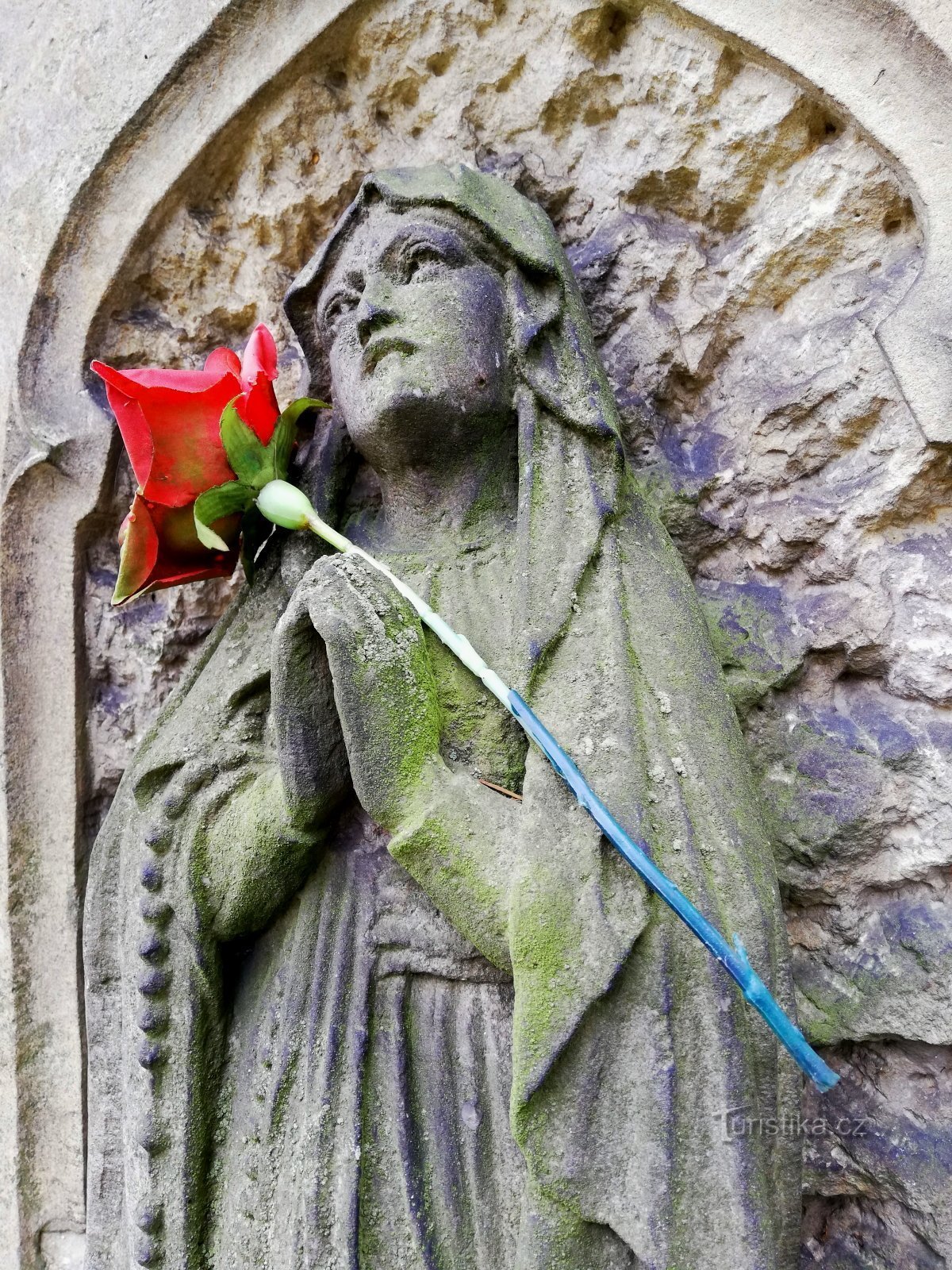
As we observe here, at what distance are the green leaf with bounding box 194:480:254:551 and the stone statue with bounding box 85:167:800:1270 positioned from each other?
158mm

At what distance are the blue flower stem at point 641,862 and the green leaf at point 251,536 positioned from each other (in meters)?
0.29

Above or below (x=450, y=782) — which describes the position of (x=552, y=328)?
above

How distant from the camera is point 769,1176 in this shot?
1.11 metres

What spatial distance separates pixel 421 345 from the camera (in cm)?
152

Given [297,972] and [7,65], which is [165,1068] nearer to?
[297,972]

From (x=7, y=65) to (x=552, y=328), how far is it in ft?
5.28

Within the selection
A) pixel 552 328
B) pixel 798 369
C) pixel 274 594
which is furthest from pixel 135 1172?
pixel 798 369

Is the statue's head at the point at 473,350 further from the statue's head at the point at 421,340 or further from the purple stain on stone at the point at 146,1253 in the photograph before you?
the purple stain on stone at the point at 146,1253

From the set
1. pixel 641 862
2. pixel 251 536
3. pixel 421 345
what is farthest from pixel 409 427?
pixel 641 862

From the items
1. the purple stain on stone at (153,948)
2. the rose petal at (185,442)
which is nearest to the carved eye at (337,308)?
the rose petal at (185,442)

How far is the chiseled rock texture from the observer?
1.47 metres

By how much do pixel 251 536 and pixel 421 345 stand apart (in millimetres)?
447

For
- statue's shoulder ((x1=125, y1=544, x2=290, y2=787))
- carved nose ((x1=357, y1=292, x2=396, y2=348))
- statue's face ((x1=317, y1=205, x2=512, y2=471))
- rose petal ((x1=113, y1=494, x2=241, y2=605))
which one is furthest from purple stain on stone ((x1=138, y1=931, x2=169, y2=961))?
carved nose ((x1=357, y1=292, x2=396, y2=348))

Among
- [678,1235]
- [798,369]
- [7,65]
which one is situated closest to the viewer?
[678,1235]
